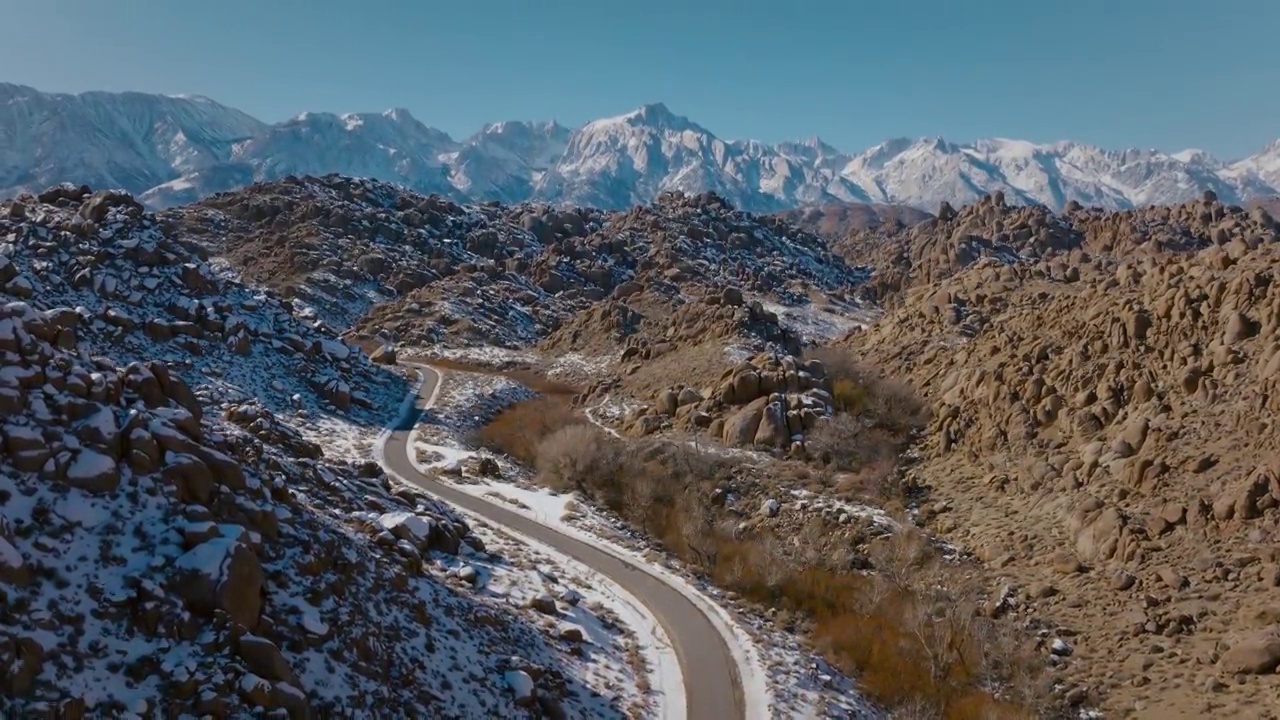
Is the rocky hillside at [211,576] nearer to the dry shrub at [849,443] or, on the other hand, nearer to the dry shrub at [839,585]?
the dry shrub at [839,585]

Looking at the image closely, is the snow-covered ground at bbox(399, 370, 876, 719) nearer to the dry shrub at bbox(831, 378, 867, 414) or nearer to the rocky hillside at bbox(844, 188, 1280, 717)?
the rocky hillside at bbox(844, 188, 1280, 717)

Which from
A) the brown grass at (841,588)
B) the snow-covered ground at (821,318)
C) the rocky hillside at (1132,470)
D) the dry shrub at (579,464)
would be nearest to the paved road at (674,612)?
the brown grass at (841,588)

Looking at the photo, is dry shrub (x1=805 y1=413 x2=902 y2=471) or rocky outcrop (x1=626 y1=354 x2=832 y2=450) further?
rocky outcrop (x1=626 y1=354 x2=832 y2=450)

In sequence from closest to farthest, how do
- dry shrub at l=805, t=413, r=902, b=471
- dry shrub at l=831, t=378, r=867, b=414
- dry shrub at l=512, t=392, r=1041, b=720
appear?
dry shrub at l=512, t=392, r=1041, b=720 < dry shrub at l=805, t=413, r=902, b=471 < dry shrub at l=831, t=378, r=867, b=414

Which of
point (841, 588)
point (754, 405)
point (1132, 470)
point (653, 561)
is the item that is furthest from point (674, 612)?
point (754, 405)

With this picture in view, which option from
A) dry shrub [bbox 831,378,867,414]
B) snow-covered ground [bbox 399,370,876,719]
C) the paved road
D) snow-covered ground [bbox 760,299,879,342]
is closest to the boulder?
dry shrub [bbox 831,378,867,414]

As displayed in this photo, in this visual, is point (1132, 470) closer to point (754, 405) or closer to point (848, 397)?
point (848, 397)

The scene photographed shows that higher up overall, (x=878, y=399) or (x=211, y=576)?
(x=878, y=399)
